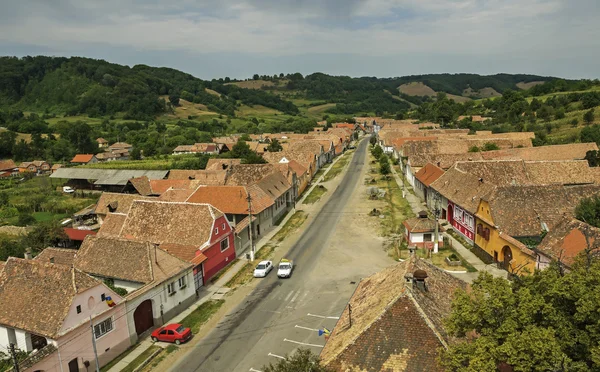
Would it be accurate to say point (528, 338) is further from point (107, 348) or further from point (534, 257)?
point (107, 348)

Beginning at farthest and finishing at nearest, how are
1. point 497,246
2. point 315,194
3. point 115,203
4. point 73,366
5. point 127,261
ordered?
point 315,194
point 115,203
point 497,246
point 127,261
point 73,366

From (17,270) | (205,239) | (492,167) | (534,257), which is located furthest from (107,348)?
(492,167)

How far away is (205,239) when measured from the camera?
40.0 metres

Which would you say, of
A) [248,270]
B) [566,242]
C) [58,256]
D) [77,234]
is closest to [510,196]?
[566,242]

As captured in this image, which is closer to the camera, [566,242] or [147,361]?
[147,361]

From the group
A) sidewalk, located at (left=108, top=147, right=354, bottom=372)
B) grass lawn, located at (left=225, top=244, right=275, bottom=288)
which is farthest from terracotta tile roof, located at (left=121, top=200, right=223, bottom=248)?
grass lawn, located at (left=225, top=244, right=275, bottom=288)

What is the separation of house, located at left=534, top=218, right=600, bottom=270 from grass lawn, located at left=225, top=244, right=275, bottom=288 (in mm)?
24724

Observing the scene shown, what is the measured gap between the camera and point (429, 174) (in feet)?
205

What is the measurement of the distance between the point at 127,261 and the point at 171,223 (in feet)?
29.8

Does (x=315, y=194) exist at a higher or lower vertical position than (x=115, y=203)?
lower

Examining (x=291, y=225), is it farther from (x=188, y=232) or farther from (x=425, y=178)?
(x=425, y=178)

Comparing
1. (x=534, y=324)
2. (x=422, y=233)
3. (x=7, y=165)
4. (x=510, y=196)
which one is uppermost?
(x=534, y=324)

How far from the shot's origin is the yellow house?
33.9 meters

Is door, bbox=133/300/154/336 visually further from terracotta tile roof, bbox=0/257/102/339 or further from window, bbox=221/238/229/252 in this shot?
window, bbox=221/238/229/252
